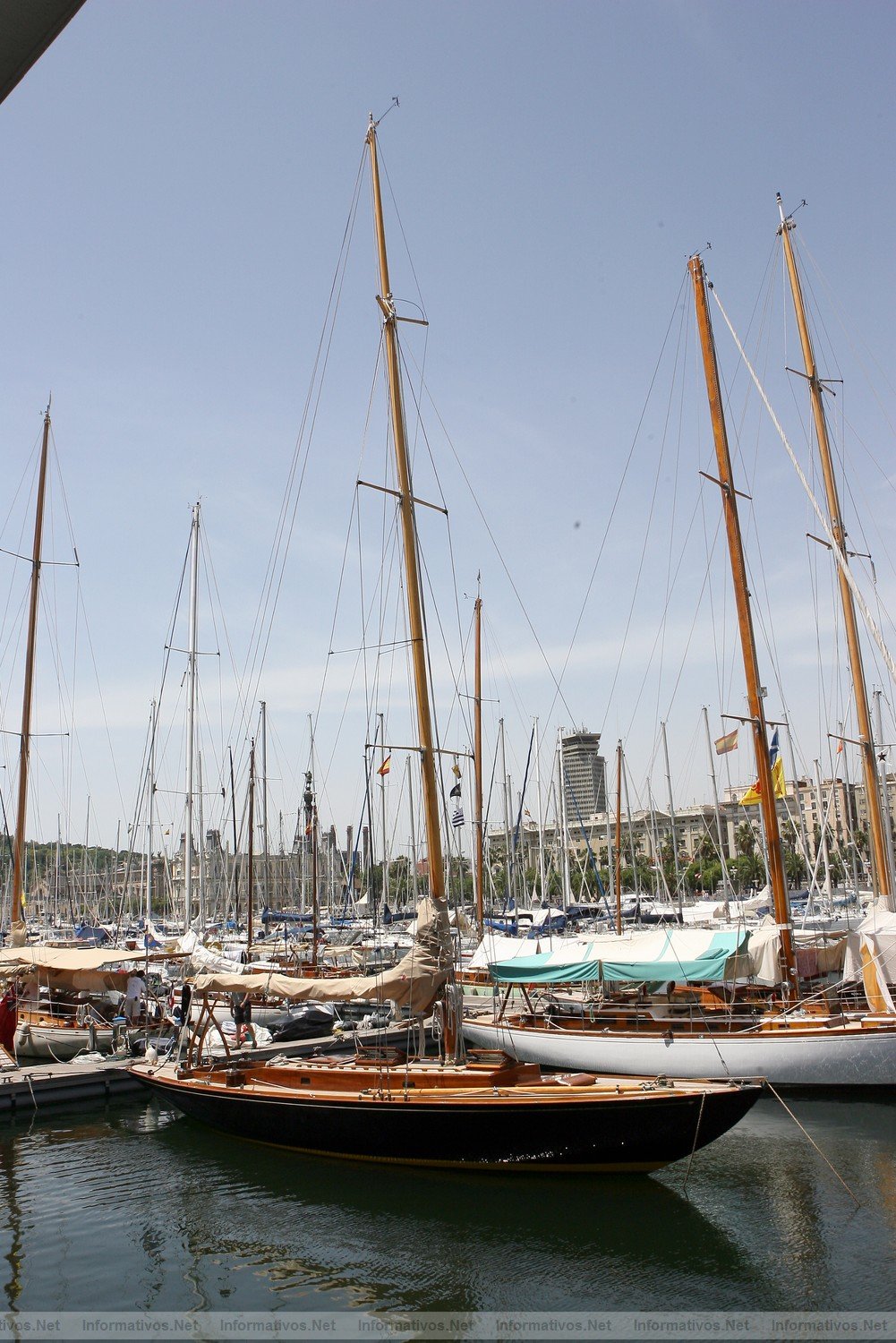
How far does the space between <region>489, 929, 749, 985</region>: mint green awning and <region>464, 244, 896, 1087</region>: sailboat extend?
1.3 inches

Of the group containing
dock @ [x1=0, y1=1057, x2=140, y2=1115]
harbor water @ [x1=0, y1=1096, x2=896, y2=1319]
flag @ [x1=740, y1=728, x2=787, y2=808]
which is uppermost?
flag @ [x1=740, y1=728, x2=787, y2=808]

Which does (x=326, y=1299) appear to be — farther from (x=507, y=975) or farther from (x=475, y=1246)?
(x=507, y=975)

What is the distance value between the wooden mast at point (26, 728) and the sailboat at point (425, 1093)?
1074 centimetres

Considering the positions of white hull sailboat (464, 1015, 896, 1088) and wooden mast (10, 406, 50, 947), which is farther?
wooden mast (10, 406, 50, 947)

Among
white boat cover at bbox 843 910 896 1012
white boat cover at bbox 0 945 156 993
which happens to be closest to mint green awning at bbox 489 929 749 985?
white boat cover at bbox 843 910 896 1012

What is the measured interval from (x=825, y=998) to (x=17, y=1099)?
66.0 ft

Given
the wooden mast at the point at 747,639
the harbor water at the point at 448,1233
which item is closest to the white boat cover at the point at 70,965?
the harbor water at the point at 448,1233

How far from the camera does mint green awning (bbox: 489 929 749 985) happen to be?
23.8 meters

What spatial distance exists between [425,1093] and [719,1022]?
9.91 metres

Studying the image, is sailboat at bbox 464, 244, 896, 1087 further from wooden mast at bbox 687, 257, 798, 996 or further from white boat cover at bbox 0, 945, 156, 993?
white boat cover at bbox 0, 945, 156, 993

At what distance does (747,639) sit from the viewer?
25641 mm

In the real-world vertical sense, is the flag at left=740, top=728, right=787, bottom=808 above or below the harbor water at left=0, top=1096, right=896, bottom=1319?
above

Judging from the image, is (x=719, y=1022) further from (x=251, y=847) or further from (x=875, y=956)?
(x=251, y=847)

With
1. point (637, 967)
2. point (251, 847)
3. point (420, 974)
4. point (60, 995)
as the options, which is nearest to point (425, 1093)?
point (420, 974)
